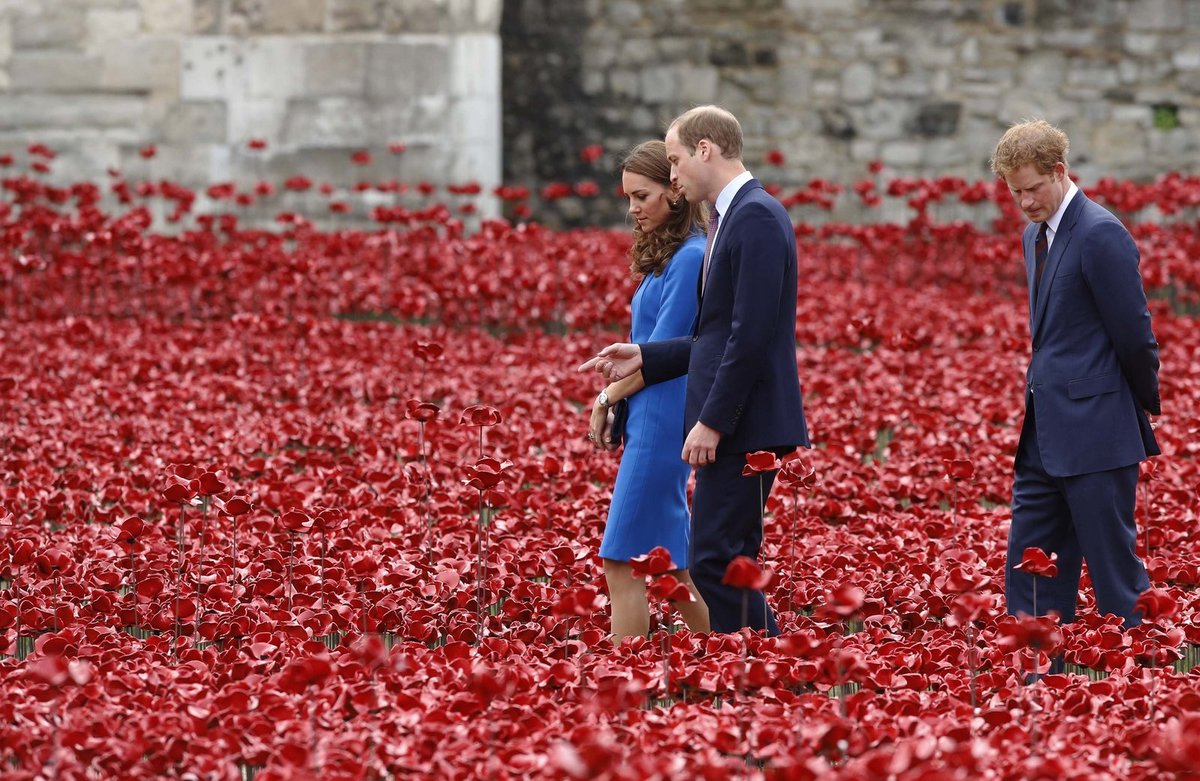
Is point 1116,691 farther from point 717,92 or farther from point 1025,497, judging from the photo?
point 717,92

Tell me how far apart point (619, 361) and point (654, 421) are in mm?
230

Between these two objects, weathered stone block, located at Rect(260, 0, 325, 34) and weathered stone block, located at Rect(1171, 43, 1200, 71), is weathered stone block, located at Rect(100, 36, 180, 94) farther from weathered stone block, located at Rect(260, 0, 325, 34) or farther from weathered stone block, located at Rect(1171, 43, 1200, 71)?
weathered stone block, located at Rect(1171, 43, 1200, 71)

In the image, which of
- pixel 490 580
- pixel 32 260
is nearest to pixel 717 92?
pixel 32 260

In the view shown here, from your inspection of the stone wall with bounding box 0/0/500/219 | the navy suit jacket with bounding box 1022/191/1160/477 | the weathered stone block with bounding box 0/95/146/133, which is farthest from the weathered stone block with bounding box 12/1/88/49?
the navy suit jacket with bounding box 1022/191/1160/477

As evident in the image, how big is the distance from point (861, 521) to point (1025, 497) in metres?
1.41

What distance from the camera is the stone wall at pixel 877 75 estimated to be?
15.4 m

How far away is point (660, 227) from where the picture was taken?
4.12m

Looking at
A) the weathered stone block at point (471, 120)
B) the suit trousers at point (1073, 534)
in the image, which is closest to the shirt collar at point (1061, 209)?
the suit trousers at point (1073, 534)

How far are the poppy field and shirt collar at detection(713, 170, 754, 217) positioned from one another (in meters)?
0.66

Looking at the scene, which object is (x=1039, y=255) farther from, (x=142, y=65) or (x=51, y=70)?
(x=51, y=70)

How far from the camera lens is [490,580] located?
4.67 meters

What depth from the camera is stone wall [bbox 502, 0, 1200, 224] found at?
15.4m

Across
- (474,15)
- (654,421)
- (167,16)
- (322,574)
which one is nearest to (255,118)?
(167,16)

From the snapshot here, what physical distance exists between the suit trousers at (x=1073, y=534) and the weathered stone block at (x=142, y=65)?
10.5 meters
